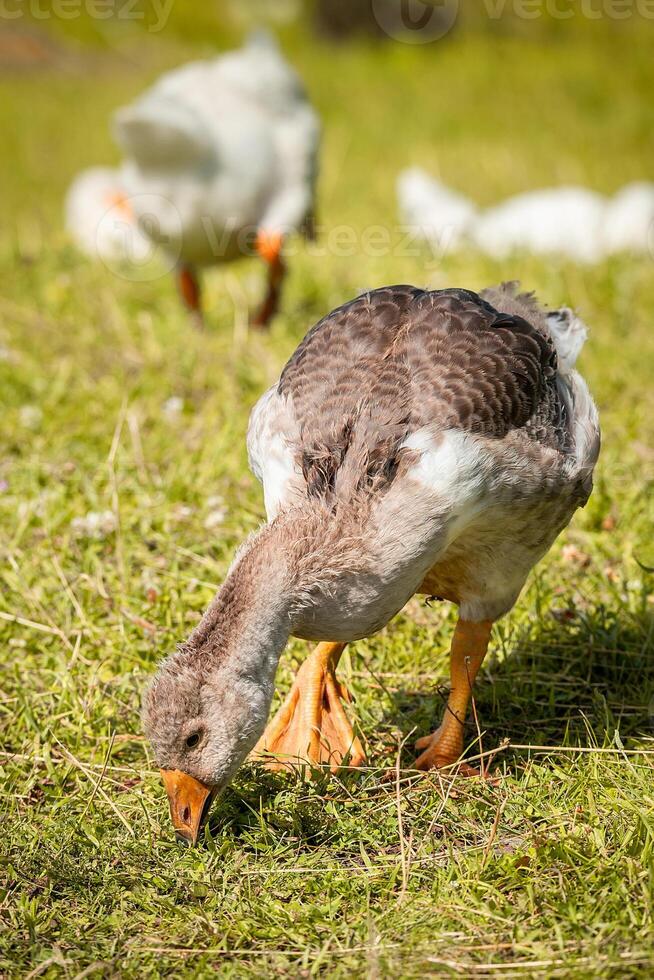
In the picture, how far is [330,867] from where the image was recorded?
2711 mm

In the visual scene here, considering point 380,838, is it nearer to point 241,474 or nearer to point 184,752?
point 184,752

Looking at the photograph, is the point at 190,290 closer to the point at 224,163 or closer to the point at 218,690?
the point at 224,163

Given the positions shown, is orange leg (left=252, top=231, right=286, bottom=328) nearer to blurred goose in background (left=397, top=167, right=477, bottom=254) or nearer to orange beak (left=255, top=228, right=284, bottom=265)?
orange beak (left=255, top=228, right=284, bottom=265)

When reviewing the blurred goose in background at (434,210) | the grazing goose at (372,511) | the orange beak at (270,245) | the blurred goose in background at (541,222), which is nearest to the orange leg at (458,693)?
the grazing goose at (372,511)

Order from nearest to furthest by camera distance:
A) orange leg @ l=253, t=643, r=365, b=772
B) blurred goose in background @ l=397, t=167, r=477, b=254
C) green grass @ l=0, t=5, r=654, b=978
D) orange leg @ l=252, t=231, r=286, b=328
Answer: green grass @ l=0, t=5, r=654, b=978
orange leg @ l=253, t=643, r=365, b=772
orange leg @ l=252, t=231, r=286, b=328
blurred goose in background @ l=397, t=167, r=477, b=254

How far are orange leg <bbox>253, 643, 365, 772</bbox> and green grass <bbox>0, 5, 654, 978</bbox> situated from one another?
0.12 metres

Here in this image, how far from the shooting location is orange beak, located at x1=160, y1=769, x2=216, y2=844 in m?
2.61

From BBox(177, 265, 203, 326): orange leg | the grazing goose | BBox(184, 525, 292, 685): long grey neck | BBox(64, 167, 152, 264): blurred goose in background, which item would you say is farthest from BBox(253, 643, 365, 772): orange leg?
BBox(64, 167, 152, 264): blurred goose in background

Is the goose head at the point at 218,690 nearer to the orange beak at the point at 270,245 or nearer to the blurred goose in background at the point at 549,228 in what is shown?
the orange beak at the point at 270,245

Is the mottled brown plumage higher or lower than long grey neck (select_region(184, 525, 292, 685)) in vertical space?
higher

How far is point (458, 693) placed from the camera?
3287 mm

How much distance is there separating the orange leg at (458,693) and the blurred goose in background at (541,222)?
4889mm

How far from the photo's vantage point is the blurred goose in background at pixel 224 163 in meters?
6.15

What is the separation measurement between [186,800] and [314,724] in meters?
0.68
